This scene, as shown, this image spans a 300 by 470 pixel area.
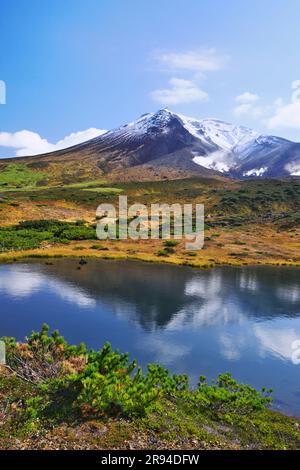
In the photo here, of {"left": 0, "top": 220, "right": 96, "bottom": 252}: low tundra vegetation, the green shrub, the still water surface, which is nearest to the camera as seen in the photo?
the green shrub

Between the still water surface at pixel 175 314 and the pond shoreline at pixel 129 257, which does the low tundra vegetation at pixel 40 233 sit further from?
the still water surface at pixel 175 314

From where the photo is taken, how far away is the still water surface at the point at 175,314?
26000 mm

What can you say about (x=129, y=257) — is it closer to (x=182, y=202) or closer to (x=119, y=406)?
(x=119, y=406)

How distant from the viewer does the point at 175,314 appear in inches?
1417

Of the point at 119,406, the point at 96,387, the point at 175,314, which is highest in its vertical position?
the point at 96,387

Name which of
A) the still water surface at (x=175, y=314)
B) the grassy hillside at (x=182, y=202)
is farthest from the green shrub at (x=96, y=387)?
the grassy hillside at (x=182, y=202)

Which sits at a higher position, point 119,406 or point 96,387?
point 96,387

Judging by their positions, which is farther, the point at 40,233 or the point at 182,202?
the point at 182,202

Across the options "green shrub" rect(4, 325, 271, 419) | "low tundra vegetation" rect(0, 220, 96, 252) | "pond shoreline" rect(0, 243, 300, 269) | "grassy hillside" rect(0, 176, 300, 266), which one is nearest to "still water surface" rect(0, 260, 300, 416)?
"pond shoreline" rect(0, 243, 300, 269)

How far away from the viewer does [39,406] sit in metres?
15.4

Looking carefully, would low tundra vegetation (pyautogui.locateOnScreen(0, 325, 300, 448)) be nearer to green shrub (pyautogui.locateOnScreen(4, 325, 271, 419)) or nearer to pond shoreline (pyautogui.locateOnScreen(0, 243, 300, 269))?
green shrub (pyautogui.locateOnScreen(4, 325, 271, 419))

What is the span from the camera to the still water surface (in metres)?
26.0

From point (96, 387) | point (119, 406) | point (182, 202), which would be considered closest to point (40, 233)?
point (182, 202)
